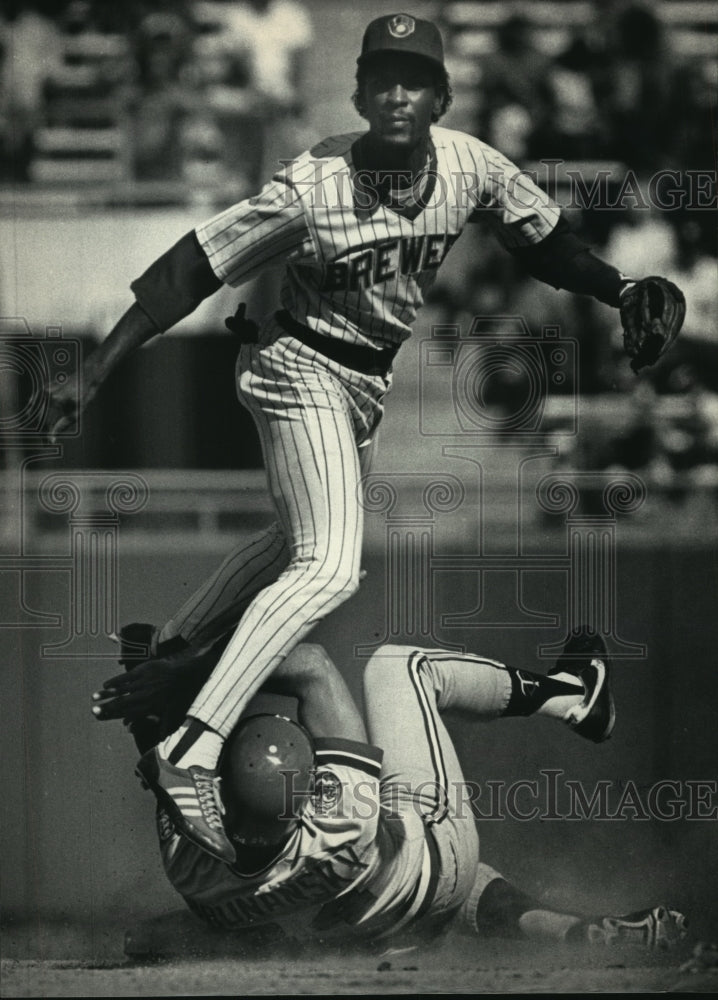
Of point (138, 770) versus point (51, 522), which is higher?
point (51, 522)

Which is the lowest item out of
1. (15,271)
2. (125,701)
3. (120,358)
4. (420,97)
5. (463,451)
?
(125,701)

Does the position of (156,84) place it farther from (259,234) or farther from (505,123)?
(505,123)

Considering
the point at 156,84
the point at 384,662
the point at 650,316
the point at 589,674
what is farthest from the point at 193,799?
the point at 156,84

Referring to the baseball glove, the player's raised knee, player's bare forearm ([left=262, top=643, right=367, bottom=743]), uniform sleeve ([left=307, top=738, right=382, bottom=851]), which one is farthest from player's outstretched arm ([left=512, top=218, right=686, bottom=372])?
uniform sleeve ([left=307, top=738, right=382, bottom=851])

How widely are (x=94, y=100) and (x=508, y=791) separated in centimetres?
195

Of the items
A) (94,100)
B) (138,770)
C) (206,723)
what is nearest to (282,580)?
(206,723)

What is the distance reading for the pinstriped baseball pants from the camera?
11.1ft

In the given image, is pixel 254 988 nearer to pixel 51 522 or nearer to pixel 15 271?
pixel 51 522

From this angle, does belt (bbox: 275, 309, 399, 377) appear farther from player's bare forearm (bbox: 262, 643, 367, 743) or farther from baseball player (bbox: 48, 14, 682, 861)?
player's bare forearm (bbox: 262, 643, 367, 743)

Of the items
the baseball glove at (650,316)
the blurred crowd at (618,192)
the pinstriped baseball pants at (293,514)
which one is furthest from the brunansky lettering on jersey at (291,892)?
the baseball glove at (650,316)

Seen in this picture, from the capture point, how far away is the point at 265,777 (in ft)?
11.2

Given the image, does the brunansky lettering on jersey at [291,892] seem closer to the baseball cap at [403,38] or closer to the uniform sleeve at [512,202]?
the uniform sleeve at [512,202]

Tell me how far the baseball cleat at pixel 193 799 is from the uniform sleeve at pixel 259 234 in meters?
1.16

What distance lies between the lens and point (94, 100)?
3465 millimetres
